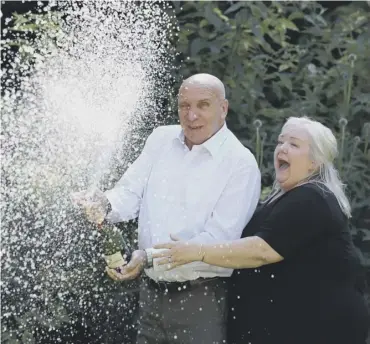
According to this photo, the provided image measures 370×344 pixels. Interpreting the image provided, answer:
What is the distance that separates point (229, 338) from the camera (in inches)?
146

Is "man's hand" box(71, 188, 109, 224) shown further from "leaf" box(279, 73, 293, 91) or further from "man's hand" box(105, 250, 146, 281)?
"leaf" box(279, 73, 293, 91)

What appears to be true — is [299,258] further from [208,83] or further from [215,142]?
[208,83]

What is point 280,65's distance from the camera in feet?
19.9

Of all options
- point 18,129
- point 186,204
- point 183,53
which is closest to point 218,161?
point 186,204

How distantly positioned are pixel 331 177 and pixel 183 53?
8.00ft

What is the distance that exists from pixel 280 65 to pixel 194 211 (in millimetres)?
2588

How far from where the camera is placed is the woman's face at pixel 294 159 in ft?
11.8

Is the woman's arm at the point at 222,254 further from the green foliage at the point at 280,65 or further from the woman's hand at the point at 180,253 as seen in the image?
the green foliage at the point at 280,65

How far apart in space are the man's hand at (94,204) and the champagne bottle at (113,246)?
0.15 ft

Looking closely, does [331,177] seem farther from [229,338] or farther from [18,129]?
[18,129]

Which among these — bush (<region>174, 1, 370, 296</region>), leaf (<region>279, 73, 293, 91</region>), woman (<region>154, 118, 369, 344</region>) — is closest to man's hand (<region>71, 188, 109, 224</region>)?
woman (<region>154, 118, 369, 344</region>)

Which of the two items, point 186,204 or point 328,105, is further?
point 328,105

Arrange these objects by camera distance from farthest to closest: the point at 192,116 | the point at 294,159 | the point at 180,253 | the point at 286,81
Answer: the point at 286,81 < the point at 192,116 < the point at 294,159 < the point at 180,253

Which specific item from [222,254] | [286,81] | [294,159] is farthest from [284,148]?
[286,81]
